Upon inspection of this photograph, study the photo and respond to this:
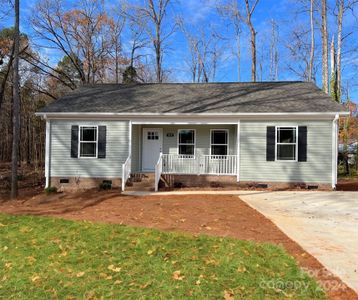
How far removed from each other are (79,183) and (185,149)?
4701 mm

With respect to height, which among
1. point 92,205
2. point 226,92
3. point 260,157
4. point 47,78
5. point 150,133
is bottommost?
point 92,205

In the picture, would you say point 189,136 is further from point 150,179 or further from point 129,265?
point 129,265

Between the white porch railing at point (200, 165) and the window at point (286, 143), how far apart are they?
5.77 feet

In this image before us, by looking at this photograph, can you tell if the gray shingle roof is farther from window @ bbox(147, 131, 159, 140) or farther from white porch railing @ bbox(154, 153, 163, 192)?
white porch railing @ bbox(154, 153, 163, 192)

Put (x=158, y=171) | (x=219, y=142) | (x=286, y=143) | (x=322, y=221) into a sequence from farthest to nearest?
(x=219, y=142) → (x=286, y=143) → (x=158, y=171) → (x=322, y=221)

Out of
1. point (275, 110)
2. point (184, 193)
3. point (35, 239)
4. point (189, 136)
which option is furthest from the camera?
point (189, 136)

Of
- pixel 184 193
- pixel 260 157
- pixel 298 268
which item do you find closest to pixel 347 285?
pixel 298 268

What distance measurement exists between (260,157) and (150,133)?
5.01m

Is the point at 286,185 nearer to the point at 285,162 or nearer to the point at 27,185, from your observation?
the point at 285,162

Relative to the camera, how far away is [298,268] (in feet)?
14.3

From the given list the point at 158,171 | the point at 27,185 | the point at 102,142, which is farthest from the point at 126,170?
the point at 27,185

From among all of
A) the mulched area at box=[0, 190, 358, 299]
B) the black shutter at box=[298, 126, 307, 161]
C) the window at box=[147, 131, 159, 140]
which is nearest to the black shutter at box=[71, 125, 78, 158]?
the mulched area at box=[0, 190, 358, 299]

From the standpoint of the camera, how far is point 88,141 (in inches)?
553

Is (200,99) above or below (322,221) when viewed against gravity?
above
